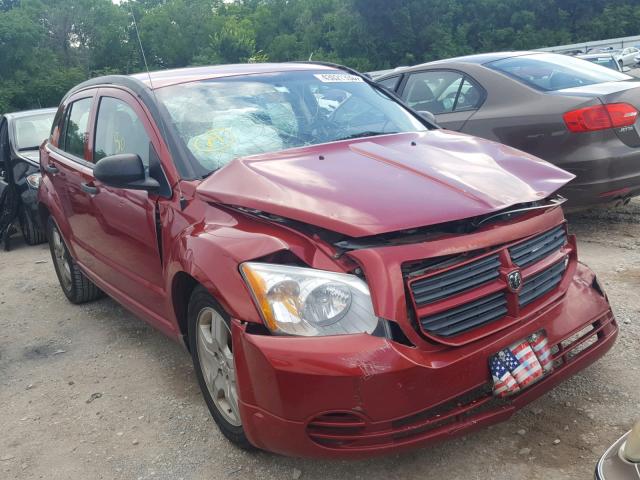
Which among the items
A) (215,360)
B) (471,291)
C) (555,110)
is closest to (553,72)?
(555,110)

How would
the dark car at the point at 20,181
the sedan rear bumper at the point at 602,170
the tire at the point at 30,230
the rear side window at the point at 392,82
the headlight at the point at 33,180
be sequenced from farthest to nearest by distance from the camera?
the tire at the point at 30,230, the headlight at the point at 33,180, the dark car at the point at 20,181, the rear side window at the point at 392,82, the sedan rear bumper at the point at 602,170

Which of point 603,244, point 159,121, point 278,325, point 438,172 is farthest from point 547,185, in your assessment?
point 603,244

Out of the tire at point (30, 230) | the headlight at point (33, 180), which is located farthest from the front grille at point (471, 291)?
the tire at point (30, 230)

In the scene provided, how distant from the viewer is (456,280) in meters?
2.36

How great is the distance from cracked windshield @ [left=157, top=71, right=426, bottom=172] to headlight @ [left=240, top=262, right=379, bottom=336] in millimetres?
983

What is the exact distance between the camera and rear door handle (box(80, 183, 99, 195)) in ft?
13.1

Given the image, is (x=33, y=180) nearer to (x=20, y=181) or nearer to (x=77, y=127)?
(x=20, y=181)

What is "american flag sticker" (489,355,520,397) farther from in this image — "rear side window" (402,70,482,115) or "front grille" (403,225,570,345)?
"rear side window" (402,70,482,115)

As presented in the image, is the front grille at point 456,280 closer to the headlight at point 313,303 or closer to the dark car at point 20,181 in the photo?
the headlight at point 313,303

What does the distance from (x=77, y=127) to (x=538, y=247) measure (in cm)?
345

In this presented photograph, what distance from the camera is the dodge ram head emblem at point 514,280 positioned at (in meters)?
2.42

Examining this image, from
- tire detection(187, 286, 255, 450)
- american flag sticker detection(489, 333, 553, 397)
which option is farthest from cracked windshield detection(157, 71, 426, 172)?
american flag sticker detection(489, 333, 553, 397)

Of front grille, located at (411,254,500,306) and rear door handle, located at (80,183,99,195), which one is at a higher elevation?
rear door handle, located at (80,183,99,195)

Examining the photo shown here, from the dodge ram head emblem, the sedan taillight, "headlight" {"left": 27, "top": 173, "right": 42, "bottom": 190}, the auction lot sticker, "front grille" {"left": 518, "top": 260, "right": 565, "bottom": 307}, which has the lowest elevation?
"headlight" {"left": 27, "top": 173, "right": 42, "bottom": 190}
